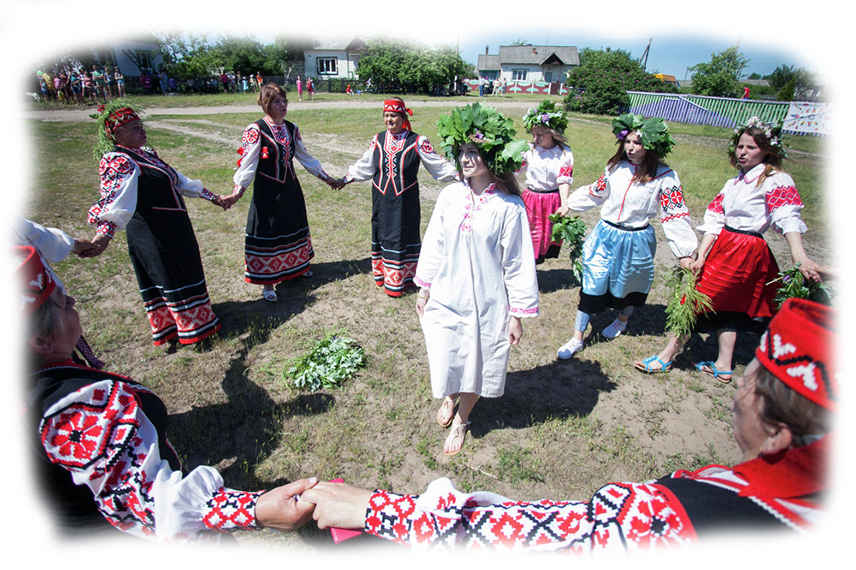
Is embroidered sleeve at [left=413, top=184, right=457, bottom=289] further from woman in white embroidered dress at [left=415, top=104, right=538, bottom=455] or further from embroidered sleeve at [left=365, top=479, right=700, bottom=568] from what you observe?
embroidered sleeve at [left=365, top=479, right=700, bottom=568]

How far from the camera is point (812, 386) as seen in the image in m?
0.87

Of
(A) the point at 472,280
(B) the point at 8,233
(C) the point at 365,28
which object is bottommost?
(A) the point at 472,280

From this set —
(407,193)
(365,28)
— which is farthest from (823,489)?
(365,28)

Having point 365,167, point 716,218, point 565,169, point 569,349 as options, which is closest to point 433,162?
point 365,167

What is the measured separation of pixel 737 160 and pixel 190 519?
174 inches

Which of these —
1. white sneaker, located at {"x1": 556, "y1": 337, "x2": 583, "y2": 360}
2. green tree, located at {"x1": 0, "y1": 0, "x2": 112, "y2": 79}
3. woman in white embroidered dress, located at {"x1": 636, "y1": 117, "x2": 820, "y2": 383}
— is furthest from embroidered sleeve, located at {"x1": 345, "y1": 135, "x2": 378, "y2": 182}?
woman in white embroidered dress, located at {"x1": 636, "y1": 117, "x2": 820, "y2": 383}

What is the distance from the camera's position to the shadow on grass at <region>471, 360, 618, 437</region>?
353cm

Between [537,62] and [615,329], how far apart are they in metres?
63.9

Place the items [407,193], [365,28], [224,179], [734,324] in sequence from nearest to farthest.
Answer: [734,324]
[407,193]
[224,179]
[365,28]

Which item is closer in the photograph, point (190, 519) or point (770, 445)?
point (770, 445)

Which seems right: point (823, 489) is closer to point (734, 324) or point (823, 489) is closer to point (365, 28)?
point (734, 324)

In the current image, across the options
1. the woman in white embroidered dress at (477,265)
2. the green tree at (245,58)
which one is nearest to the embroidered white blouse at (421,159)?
the woman in white embroidered dress at (477,265)

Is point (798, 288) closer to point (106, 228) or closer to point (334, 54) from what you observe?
point (106, 228)

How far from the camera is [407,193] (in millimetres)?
5051
